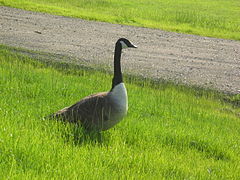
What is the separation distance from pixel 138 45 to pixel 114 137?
1241cm

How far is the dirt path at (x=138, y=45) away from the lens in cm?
1499

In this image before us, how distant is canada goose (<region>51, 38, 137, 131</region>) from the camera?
6.80m

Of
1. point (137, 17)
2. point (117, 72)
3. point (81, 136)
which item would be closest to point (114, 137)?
point (81, 136)

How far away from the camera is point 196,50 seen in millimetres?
19766

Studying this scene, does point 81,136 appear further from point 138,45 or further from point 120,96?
point 138,45

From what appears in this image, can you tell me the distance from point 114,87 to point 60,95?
76.9 inches

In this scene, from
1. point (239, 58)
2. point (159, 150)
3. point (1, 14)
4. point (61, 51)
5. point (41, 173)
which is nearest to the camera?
point (41, 173)

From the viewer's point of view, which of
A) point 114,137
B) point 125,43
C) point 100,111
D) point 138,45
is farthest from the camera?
point 138,45

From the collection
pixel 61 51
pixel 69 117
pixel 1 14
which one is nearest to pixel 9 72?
pixel 69 117

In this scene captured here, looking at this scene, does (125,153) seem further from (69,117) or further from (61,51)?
(61,51)

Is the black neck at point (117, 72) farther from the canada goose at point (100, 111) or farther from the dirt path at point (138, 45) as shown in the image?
the dirt path at point (138, 45)

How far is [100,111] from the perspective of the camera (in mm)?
6852

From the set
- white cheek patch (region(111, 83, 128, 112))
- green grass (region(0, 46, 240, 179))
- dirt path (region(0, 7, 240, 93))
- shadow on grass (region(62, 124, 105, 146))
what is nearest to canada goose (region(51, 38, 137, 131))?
white cheek patch (region(111, 83, 128, 112))

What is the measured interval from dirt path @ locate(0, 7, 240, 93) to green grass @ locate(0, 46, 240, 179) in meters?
3.65
